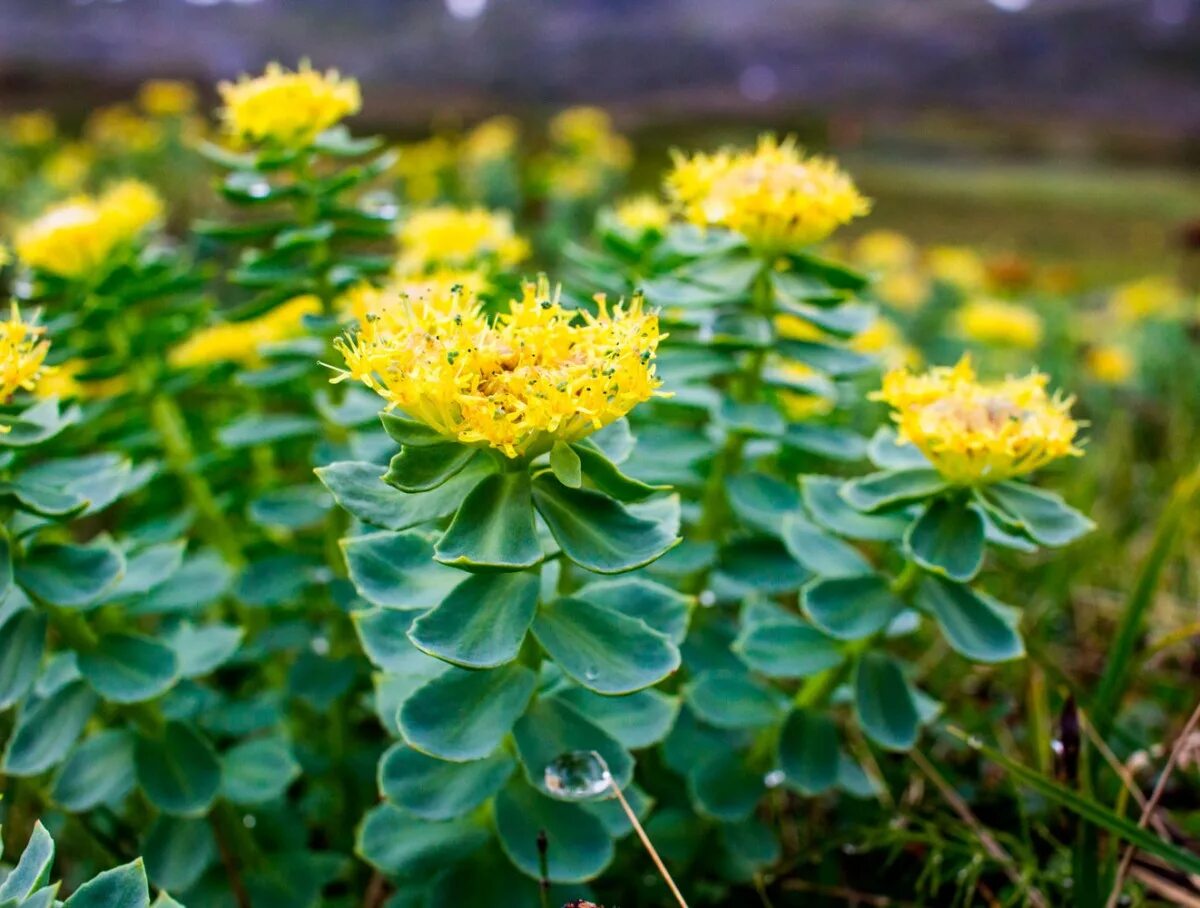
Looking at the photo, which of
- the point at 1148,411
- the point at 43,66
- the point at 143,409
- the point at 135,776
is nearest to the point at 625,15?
the point at 43,66

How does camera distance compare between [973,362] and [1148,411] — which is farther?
[1148,411]

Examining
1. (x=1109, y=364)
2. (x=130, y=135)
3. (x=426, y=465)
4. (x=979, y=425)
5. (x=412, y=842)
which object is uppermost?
(x=426, y=465)

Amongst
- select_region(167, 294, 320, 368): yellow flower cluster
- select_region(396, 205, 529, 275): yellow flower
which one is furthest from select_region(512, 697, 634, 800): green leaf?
select_region(167, 294, 320, 368): yellow flower cluster

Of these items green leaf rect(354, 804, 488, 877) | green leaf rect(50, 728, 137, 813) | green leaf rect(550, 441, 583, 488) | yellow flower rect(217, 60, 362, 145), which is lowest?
green leaf rect(354, 804, 488, 877)

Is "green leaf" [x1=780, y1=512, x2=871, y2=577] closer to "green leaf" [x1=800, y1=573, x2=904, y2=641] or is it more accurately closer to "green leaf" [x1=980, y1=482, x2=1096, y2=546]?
"green leaf" [x1=800, y1=573, x2=904, y2=641]

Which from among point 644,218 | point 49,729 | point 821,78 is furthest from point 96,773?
point 821,78

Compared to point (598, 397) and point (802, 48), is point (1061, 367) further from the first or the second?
point (802, 48)

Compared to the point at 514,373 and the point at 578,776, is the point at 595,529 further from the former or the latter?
the point at 578,776
